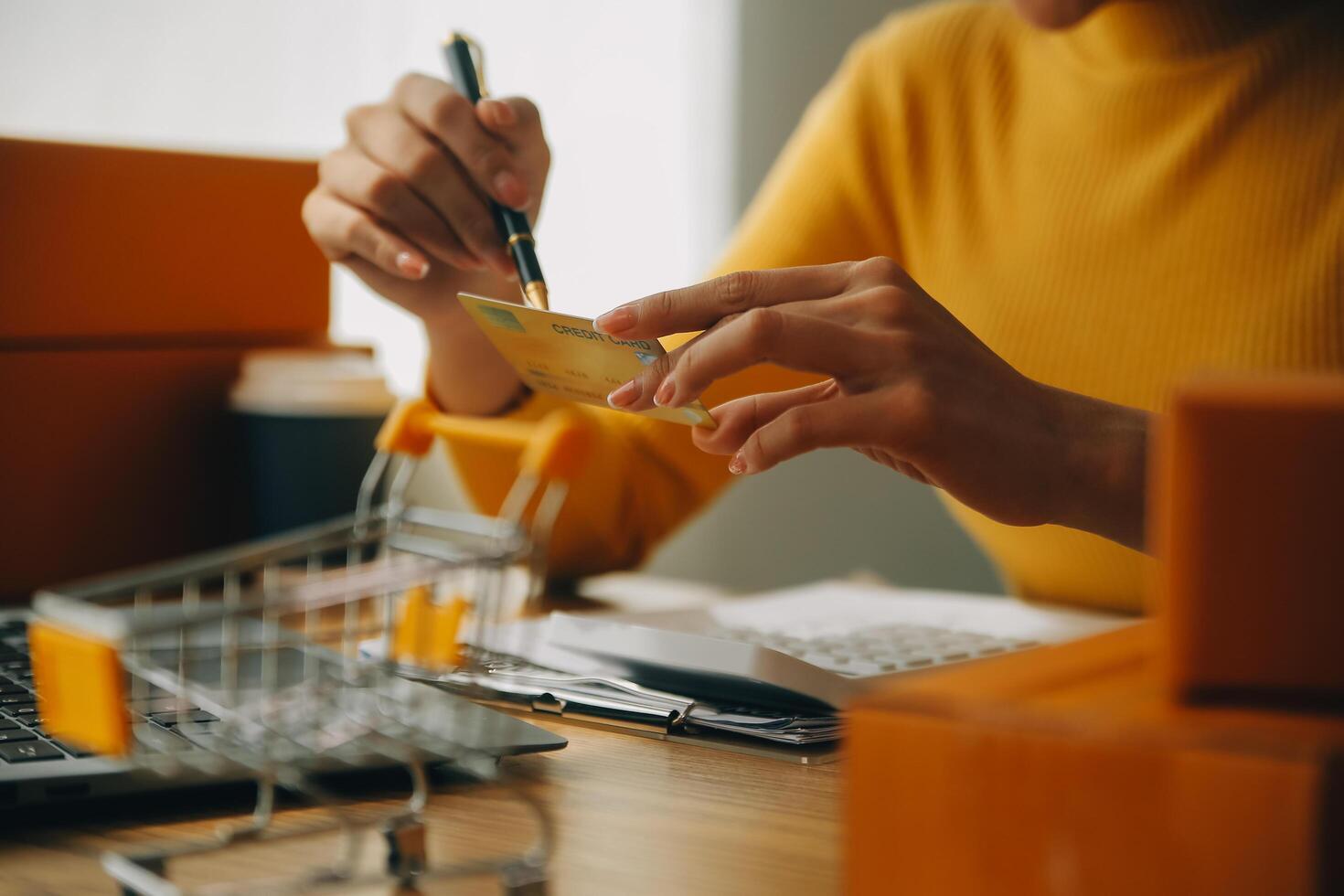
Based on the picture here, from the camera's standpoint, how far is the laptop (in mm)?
480

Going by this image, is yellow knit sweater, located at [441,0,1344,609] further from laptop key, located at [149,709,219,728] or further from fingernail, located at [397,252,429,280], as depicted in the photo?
laptop key, located at [149,709,219,728]

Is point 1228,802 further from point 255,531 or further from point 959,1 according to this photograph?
point 959,1

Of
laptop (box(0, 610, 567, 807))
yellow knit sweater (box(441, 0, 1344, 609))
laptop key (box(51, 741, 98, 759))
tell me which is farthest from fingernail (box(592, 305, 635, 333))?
yellow knit sweater (box(441, 0, 1344, 609))

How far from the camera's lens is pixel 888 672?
2.14 feet

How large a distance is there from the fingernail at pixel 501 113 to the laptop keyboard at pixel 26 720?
0.42m

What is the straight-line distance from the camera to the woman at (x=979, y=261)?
0.57 meters

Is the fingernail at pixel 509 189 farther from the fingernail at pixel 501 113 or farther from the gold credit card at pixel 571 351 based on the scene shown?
the gold credit card at pixel 571 351

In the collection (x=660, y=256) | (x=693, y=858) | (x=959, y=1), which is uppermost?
(x=959, y=1)

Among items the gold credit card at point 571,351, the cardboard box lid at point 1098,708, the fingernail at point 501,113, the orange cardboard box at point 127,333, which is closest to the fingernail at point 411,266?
the fingernail at point 501,113

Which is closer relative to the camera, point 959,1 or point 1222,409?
point 1222,409

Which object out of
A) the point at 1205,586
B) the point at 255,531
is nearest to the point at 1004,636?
the point at 1205,586

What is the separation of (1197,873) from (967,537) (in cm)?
155

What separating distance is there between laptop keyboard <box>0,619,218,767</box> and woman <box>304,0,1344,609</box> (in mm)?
229

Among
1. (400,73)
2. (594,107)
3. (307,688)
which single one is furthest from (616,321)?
(594,107)
